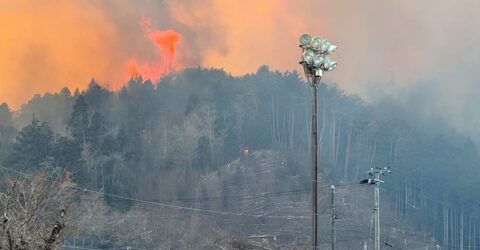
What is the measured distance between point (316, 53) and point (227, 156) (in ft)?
442

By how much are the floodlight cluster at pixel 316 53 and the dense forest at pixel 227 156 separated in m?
93.5

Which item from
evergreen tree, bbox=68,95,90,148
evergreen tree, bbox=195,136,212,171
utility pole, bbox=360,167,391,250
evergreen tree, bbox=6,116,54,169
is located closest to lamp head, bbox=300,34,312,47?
utility pole, bbox=360,167,391,250

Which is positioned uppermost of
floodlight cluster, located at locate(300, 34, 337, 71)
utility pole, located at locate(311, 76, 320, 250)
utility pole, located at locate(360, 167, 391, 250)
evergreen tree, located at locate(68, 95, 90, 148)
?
evergreen tree, located at locate(68, 95, 90, 148)

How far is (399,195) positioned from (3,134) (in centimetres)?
10011

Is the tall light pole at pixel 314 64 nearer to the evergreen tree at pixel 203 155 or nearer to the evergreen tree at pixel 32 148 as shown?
the evergreen tree at pixel 32 148

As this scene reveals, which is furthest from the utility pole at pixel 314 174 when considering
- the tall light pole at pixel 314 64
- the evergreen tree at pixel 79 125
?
the evergreen tree at pixel 79 125

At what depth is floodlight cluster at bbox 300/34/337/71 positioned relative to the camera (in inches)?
571

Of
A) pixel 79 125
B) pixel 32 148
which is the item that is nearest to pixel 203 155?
pixel 79 125

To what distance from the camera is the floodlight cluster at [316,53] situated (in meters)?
14.5

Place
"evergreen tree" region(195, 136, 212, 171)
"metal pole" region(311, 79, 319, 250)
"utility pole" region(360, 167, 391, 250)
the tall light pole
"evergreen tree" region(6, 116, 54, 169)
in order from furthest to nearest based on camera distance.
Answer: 1. "evergreen tree" region(195, 136, 212, 171)
2. "evergreen tree" region(6, 116, 54, 169)
3. "utility pole" region(360, 167, 391, 250)
4. the tall light pole
5. "metal pole" region(311, 79, 319, 250)

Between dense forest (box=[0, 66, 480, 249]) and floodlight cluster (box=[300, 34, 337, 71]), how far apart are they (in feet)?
307

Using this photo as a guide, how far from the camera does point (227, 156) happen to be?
489 feet

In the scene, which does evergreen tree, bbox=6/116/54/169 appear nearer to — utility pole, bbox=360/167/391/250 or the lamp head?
utility pole, bbox=360/167/391/250

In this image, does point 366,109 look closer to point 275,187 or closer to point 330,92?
point 330,92
